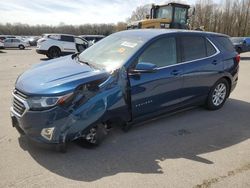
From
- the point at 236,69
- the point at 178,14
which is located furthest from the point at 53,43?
the point at 236,69

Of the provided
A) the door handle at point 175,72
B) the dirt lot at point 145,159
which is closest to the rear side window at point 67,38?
the dirt lot at point 145,159

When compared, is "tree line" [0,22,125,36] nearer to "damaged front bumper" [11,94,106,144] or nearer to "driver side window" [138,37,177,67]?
"driver side window" [138,37,177,67]

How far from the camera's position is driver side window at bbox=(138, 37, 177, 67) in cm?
452

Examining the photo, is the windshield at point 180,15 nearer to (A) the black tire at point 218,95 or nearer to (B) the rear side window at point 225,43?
(B) the rear side window at point 225,43

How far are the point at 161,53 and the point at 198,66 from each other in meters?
0.98

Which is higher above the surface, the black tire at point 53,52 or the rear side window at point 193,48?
the rear side window at point 193,48

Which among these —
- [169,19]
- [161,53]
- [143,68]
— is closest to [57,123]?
[143,68]

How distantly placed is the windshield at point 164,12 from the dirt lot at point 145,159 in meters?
11.7

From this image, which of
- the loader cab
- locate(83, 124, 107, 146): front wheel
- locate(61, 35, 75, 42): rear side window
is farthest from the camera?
locate(61, 35, 75, 42): rear side window

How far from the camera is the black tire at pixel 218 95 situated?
5828 millimetres

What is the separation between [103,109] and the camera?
152 inches

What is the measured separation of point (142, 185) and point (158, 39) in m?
2.55

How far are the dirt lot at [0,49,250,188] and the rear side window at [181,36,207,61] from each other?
4.19 feet

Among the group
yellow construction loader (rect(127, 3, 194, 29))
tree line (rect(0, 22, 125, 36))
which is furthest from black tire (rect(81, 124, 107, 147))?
tree line (rect(0, 22, 125, 36))
